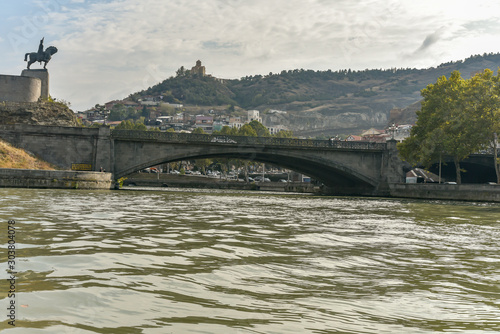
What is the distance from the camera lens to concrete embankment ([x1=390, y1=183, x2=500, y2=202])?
146 ft

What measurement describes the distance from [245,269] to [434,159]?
5153cm

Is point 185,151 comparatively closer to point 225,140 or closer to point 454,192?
point 225,140

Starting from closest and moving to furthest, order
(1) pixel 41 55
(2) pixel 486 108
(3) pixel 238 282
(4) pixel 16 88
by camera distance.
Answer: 1. (3) pixel 238 282
2. (2) pixel 486 108
3. (4) pixel 16 88
4. (1) pixel 41 55

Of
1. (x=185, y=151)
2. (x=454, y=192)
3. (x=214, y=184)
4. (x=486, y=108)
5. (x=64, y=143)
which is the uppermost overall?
(x=486, y=108)

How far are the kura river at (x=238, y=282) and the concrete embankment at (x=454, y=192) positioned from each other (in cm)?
3254

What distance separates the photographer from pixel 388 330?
5605 mm

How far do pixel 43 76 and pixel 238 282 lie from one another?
67.9 metres

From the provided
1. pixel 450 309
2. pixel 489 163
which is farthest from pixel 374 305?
pixel 489 163

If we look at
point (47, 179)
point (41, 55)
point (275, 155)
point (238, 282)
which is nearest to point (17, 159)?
point (47, 179)

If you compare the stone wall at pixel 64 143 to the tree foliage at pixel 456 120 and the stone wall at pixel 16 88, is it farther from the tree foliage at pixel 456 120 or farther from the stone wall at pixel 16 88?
the tree foliage at pixel 456 120

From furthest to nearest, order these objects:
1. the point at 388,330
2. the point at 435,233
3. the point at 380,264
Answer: the point at 435,233, the point at 380,264, the point at 388,330

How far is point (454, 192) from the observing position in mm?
48094

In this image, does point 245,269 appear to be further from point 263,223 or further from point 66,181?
point 66,181

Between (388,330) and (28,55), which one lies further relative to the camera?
(28,55)
